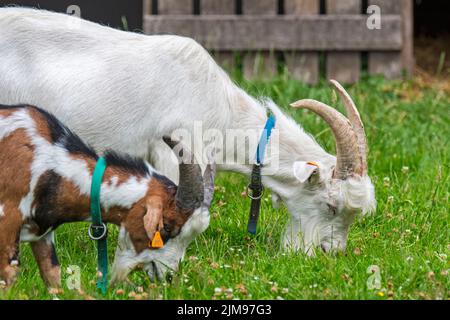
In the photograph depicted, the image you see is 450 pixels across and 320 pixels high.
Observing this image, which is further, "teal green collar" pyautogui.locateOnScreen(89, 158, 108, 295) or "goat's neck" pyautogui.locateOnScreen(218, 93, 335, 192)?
"goat's neck" pyautogui.locateOnScreen(218, 93, 335, 192)

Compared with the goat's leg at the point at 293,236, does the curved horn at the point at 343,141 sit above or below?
above

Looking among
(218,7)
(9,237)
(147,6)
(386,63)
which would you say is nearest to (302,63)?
(386,63)

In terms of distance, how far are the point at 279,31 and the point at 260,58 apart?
0.99 feet

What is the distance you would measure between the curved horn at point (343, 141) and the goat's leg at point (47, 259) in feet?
5.71

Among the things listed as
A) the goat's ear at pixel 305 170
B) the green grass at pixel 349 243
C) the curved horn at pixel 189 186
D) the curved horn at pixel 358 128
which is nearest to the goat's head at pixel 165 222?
the curved horn at pixel 189 186

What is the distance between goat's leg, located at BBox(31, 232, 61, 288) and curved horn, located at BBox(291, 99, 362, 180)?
1.74 meters

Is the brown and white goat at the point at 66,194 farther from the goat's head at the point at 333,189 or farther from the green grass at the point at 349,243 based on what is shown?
the goat's head at the point at 333,189

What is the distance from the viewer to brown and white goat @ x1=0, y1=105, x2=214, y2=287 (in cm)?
510

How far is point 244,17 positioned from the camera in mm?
9430

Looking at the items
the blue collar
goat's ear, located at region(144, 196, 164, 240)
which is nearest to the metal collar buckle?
goat's ear, located at region(144, 196, 164, 240)

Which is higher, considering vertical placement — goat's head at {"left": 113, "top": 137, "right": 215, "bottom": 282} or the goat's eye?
goat's head at {"left": 113, "top": 137, "right": 215, "bottom": 282}

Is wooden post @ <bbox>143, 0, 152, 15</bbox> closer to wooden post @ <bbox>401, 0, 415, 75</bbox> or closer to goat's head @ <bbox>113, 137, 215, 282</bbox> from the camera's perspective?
wooden post @ <bbox>401, 0, 415, 75</bbox>

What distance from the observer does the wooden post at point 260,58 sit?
945cm
